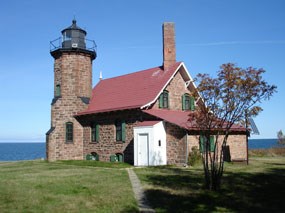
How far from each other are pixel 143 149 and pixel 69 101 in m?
8.54

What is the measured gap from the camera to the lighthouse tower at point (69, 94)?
25359mm

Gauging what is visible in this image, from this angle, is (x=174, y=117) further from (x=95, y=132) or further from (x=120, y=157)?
(x=95, y=132)

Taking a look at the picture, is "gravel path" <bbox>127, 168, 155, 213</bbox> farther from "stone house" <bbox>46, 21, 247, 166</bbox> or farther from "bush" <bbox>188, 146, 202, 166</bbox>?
"stone house" <bbox>46, 21, 247, 166</bbox>

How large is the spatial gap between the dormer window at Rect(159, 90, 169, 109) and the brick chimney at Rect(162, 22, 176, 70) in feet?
8.22

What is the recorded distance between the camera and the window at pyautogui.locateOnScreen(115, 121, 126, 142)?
22.8 metres

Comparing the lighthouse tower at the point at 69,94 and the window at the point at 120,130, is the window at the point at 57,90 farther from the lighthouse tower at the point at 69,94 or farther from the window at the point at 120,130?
the window at the point at 120,130

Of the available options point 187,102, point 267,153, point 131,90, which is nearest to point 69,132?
point 131,90

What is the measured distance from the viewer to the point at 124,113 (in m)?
22.9

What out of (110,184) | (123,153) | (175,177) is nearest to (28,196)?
(110,184)

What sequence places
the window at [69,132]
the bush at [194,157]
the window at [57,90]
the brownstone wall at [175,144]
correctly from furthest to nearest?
the window at [57,90], the window at [69,132], the brownstone wall at [175,144], the bush at [194,157]

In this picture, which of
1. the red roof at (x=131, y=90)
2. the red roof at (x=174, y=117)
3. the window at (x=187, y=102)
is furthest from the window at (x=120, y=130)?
the window at (x=187, y=102)

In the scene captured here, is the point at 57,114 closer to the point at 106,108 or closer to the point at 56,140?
the point at 56,140

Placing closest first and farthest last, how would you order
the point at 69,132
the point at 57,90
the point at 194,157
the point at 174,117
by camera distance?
the point at 194,157, the point at 174,117, the point at 69,132, the point at 57,90

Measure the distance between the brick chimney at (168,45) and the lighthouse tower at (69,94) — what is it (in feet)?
20.3
